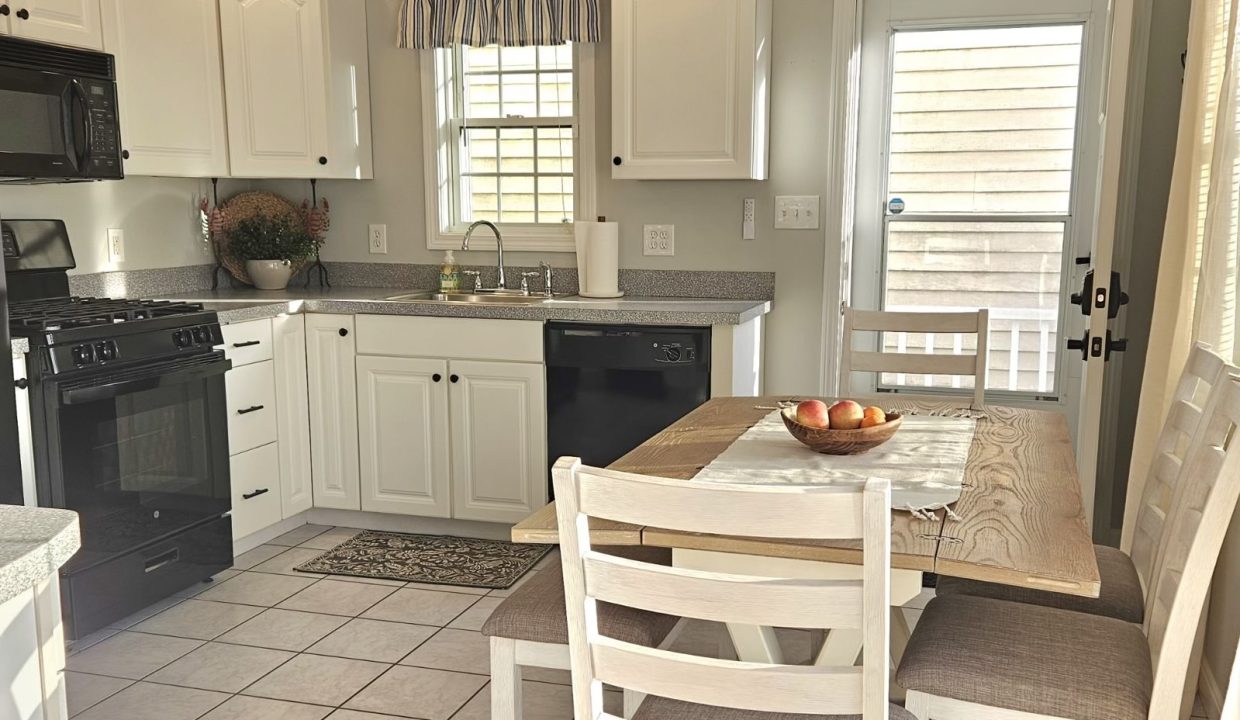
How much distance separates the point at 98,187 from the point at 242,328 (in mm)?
784

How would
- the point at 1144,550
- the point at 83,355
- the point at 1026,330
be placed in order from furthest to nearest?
the point at 1026,330 → the point at 83,355 → the point at 1144,550

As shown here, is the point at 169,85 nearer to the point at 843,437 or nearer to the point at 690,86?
the point at 690,86

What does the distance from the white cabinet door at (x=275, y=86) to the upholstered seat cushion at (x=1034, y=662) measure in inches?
124

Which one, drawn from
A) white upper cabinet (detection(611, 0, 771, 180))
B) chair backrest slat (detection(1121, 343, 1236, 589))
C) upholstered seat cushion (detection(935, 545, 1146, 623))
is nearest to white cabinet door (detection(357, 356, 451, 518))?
→ white upper cabinet (detection(611, 0, 771, 180))

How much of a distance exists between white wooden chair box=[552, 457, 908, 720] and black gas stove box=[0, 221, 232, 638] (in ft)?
6.63

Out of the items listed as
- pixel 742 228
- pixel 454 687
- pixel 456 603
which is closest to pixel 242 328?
pixel 456 603

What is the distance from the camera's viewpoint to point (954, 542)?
5.36ft

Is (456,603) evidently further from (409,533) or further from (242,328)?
(242,328)

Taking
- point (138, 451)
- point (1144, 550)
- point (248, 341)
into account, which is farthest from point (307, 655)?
point (1144, 550)

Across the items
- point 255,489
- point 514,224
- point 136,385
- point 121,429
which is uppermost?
point 514,224

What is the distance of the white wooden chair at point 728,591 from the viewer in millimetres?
1300

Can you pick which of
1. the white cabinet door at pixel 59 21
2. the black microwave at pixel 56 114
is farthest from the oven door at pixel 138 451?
the white cabinet door at pixel 59 21

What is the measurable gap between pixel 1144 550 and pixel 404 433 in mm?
2617

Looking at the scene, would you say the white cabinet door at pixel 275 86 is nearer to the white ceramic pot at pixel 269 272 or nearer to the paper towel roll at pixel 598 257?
the white ceramic pot at pixel 269 272
